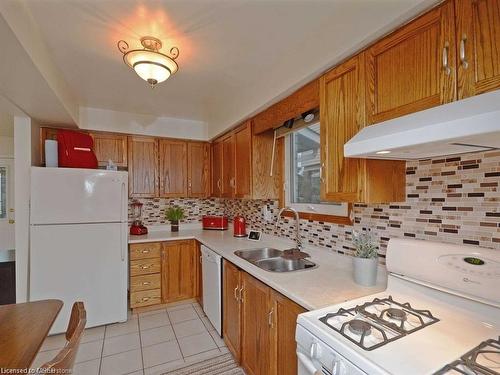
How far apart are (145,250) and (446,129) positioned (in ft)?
9.33

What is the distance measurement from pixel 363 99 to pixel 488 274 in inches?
34.9

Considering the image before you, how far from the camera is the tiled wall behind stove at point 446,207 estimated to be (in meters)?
1.08

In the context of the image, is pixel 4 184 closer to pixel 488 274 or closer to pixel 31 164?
pixel 31 164

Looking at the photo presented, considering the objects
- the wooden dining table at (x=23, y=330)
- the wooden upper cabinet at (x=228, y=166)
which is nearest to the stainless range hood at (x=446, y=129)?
the wooden dining table at (x=23, y=330)

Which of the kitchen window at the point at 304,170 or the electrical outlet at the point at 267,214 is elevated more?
the kitchen window at the point at 304,170

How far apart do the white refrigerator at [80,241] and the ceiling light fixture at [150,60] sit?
1279 millimetres

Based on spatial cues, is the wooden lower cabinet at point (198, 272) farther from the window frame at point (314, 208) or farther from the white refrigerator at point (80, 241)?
the window frame at point (314, 208)

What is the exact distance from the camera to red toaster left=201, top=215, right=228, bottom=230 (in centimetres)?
346

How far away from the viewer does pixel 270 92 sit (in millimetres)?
2033

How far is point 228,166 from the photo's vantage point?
3.03 m

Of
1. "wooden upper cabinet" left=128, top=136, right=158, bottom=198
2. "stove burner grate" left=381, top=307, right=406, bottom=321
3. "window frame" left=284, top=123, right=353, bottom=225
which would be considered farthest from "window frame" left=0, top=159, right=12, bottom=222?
"stove burner grate" left=381, top=307, right=406, bottom=321

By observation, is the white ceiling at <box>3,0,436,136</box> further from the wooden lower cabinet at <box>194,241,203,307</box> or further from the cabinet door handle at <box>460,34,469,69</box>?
the wooden lower cabinet at <box>194,241,203,307</box>

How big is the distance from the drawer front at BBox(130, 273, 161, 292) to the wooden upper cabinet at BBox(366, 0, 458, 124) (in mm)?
2675

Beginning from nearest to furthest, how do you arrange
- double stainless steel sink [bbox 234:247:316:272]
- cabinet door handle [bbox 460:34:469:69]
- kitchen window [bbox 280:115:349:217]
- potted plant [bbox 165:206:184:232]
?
cabinet door handle [bbox 460:34:469:69]
double stainless steel sink [bbox 234:247:316:272]
kitchen window [bbox 280:115:349:217]
potted plant [bbox 165:206:184:232]
